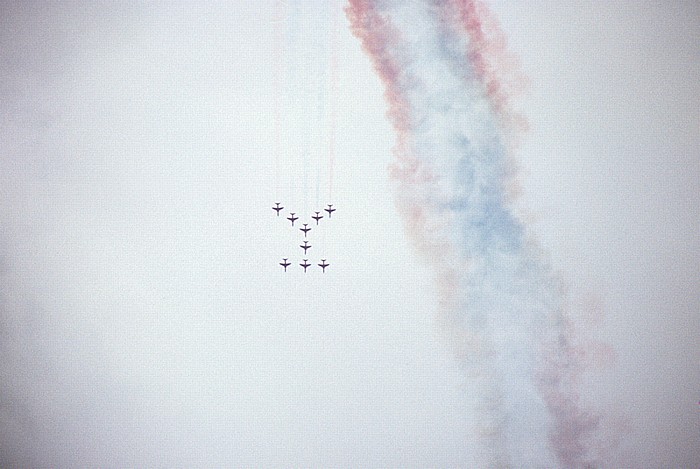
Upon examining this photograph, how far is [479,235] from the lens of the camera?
314cm

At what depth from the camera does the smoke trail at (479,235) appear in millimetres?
3115

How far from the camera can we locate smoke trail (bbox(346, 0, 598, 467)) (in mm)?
3115

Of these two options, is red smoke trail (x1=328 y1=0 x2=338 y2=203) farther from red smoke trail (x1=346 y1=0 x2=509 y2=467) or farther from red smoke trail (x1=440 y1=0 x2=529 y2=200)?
red smoke trail (x1=440 y1=0 x2=529 y2=200)

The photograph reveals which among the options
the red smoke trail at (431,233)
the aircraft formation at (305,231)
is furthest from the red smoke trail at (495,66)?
the aircraft formation at (305,231)

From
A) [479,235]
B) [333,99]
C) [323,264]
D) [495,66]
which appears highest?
[495,66]

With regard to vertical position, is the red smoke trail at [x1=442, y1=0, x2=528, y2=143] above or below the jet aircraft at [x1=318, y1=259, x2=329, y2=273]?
above

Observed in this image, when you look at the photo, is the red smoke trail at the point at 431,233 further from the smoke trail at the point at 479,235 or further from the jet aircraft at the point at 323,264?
the jet aircraft at the point at 323,264

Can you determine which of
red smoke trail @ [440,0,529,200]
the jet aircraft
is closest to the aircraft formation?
the jet aircraft

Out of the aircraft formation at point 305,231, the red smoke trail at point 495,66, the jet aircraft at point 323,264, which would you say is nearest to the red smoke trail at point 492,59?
the red smoke trail at point 495,66

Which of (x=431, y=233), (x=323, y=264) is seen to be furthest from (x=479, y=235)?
(x=323, y=264)

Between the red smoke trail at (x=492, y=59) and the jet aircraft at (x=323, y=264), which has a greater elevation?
the red smoke trail at (x=492, y=59)

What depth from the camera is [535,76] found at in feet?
10.3

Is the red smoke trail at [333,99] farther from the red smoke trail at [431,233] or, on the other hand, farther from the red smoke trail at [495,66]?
the red smoke trail at [495,66]

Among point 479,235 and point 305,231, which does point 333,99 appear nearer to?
point 305,231
